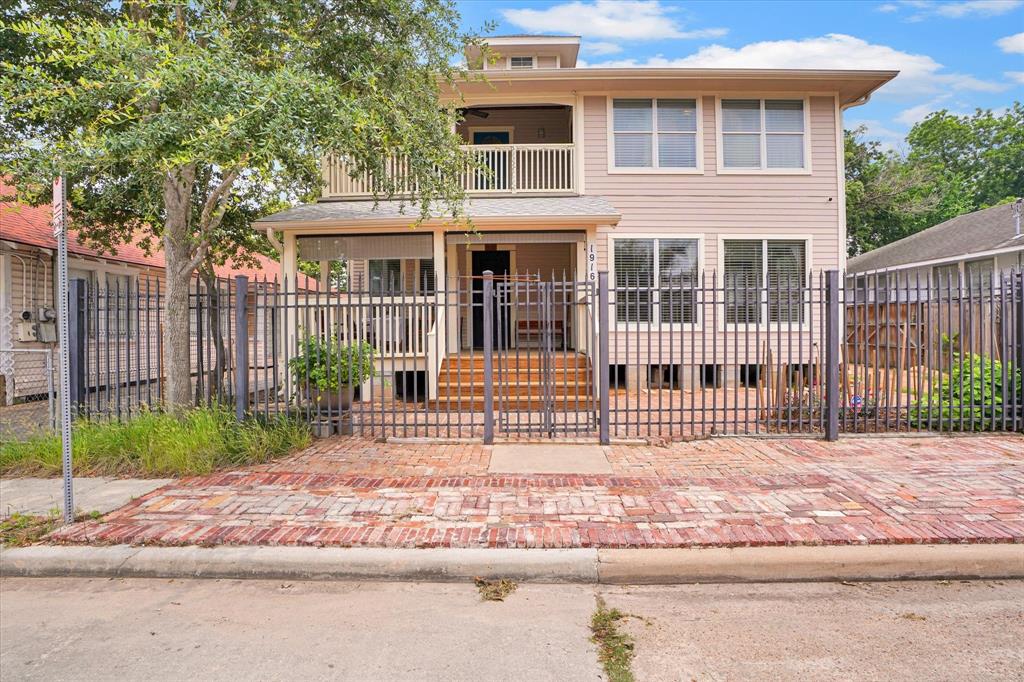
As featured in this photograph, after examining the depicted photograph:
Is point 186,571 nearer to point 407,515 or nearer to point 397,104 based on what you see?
point 407,515

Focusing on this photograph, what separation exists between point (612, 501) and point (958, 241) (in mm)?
19482

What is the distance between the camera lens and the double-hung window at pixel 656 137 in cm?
1435

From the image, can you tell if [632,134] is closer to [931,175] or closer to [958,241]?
[958,241]

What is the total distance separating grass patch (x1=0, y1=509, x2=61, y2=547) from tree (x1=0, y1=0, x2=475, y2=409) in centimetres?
297

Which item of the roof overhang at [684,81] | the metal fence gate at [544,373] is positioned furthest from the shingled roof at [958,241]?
the metal fence gate at [544,373]

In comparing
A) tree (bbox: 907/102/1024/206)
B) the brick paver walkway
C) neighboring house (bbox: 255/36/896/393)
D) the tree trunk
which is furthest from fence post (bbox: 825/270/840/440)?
tree (bbox: 907/102/1024/206)

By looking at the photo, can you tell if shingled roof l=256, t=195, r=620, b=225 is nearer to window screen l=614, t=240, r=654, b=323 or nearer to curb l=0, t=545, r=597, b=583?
window screen l=614, t=240, r=654, b=323

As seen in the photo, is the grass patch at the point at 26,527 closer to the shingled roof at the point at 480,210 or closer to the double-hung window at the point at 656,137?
the shingled roof at the point at 480,210

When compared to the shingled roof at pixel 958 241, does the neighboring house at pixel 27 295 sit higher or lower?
lower

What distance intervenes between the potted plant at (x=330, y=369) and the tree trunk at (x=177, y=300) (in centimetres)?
137

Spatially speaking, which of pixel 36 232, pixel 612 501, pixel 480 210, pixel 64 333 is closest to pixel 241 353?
pixel 64 333

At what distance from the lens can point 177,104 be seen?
7109 mm

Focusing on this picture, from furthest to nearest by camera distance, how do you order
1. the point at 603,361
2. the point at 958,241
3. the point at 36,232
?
the point at 958,241
the point at 36,232
the point at 603,361

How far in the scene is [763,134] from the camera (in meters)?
14.3
